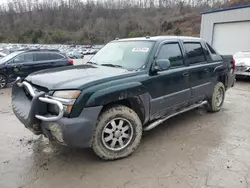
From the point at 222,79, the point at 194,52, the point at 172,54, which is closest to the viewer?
the point at 172,54

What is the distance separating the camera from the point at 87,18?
10681 centimetres

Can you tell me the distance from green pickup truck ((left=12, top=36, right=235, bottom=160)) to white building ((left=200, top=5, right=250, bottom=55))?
14082mm

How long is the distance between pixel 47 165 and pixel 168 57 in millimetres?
2562

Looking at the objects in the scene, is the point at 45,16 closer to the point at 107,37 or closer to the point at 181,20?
the point at 107,37

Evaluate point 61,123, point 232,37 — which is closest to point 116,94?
point 61,123

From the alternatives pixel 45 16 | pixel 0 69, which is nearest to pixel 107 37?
pixel 45 16

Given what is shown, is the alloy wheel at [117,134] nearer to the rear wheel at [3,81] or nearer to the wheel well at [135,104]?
the wheel well at [135,104]

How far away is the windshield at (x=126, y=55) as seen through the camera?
11.8ft

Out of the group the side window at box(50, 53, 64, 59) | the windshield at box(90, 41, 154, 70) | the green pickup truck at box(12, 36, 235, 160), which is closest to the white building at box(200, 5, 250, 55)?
the side window at box(50, 53, 64, 59)

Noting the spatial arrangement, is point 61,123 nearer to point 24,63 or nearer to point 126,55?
point 126,55

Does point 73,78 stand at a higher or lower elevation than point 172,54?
lower

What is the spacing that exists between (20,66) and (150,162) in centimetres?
746

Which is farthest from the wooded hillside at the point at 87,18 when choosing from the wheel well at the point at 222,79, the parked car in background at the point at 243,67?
the wheel well at the point at 222,79

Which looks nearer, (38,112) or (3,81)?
(38,112)
